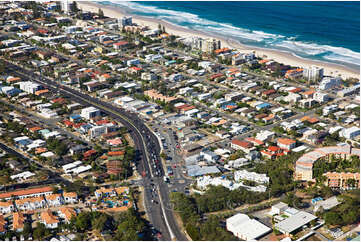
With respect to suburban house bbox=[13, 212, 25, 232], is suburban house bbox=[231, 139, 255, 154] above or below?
above

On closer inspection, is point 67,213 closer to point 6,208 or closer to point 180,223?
point 6,208

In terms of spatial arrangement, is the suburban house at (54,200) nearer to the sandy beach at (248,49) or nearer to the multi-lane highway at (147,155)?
the multi-lane highway at (147,155)

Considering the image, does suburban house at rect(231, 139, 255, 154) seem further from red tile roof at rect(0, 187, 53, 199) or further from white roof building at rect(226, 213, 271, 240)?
red tile roof at rect(0, 187, 53, 199)

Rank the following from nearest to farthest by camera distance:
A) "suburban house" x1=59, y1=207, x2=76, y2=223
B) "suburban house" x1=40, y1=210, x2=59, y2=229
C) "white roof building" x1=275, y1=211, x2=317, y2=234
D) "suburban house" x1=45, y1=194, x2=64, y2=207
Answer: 1. "white roof building" x1=275, y1=211, x2=317, y2=234
2. "suburban house" x1=40, y1=210, x2=59, y2=229
3. "suburban house" x1=59, y1=207, x2=76, y2=223
4. "suburban house" x1=45, y1=194, x2=64, y2=207

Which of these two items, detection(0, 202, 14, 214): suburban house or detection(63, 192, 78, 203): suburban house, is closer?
detection(0, 202, 14, 214): suburban house

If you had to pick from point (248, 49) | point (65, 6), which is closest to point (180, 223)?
point (248, 49)

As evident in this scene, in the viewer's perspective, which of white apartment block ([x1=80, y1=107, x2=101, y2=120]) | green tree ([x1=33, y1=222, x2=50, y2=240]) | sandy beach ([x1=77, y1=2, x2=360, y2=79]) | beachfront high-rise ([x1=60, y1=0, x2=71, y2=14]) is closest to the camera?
green tree ([x1=33, y1=222, x2=50, y2=240])

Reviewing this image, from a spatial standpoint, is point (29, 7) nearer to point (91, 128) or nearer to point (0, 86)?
point (0, 86)

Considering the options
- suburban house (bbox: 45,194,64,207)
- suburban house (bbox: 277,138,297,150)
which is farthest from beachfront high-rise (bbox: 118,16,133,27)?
suburban house (bbox: 45,194,64,207)
